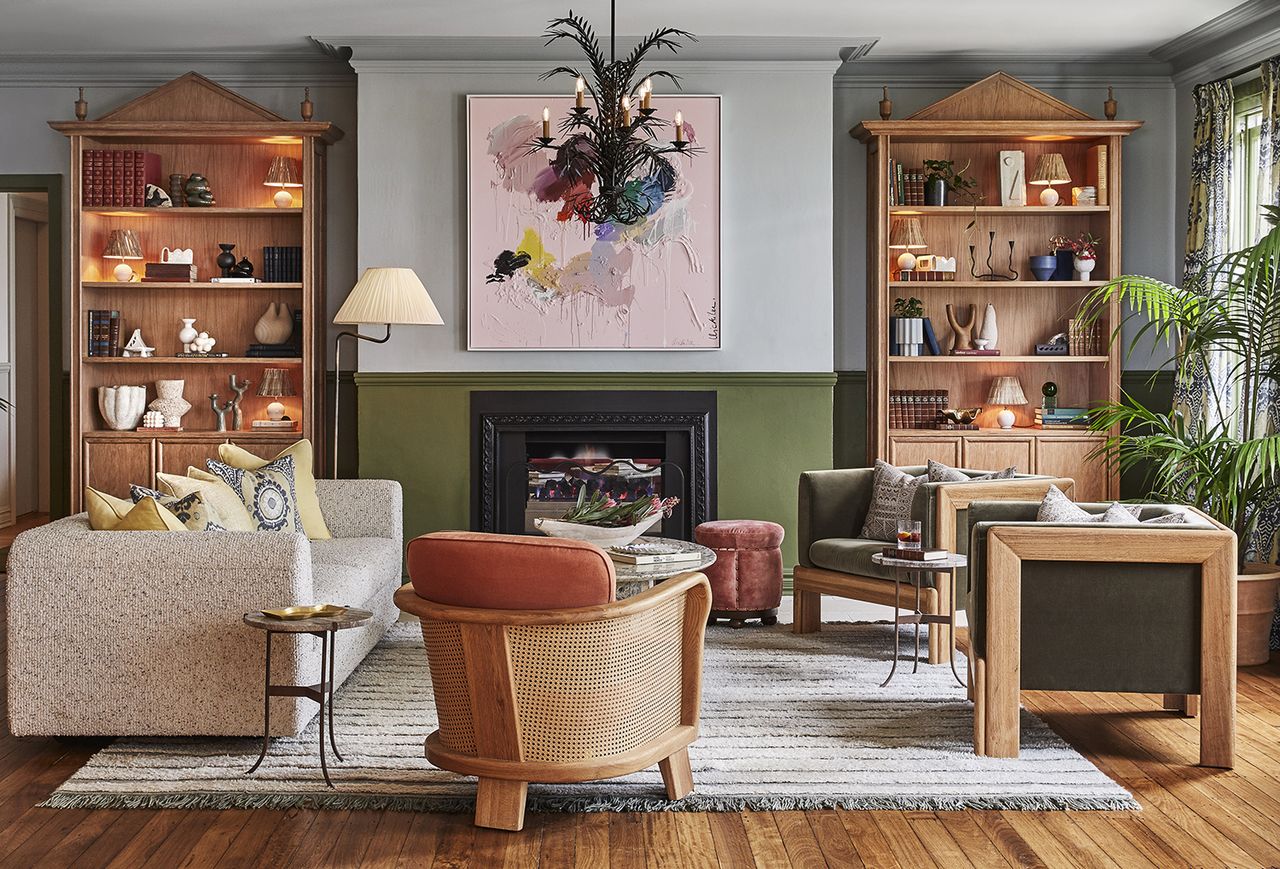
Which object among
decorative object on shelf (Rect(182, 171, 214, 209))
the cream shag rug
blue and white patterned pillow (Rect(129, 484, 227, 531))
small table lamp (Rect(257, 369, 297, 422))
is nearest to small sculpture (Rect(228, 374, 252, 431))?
small table lamp (Rect(257, 369, 297, 422))

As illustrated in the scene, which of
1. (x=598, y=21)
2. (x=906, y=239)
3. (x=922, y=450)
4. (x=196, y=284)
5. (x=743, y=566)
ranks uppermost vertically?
(x=598, y=21)

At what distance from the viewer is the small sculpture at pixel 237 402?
677 centimetres

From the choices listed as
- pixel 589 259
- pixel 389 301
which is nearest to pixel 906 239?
pixel 589 259

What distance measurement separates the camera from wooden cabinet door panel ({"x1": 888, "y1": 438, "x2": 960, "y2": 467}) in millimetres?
6676

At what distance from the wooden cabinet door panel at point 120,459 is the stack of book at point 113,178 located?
1.29 m

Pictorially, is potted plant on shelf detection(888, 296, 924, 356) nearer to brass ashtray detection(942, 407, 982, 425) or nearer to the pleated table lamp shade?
brass ashtray detection(942, 407, 982, 425)

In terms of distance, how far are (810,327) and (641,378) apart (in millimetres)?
959

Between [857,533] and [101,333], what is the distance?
166 inches

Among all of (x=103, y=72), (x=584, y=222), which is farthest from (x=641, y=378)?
(x=103, y=72)

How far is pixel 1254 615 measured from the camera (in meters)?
5.17

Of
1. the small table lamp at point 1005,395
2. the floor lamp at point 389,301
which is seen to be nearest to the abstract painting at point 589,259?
the floor lamp at point 389,301

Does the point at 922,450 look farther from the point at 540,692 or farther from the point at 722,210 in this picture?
the point at 540,692

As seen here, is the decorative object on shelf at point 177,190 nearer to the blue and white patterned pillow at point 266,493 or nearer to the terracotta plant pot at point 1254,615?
the blue and white patterned pillow at point 266,493

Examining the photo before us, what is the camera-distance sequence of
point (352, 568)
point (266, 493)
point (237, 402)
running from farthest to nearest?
point (237, 402)
point (266, 493)
point (352, 568)
